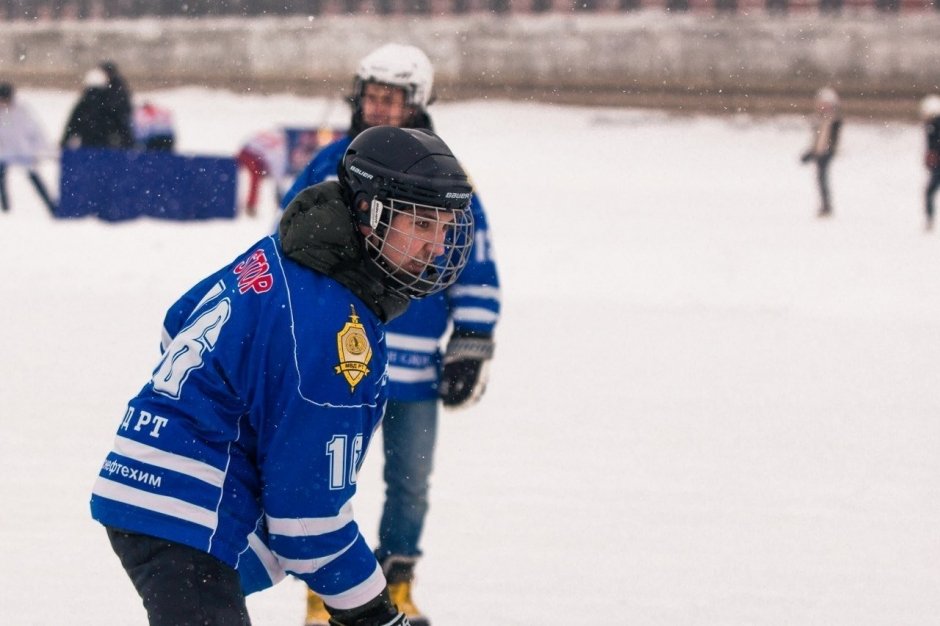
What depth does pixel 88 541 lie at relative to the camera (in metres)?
4.52

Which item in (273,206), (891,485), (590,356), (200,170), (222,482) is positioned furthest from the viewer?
(273,206)

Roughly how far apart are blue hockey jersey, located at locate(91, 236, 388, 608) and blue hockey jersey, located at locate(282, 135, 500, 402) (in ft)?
5.11

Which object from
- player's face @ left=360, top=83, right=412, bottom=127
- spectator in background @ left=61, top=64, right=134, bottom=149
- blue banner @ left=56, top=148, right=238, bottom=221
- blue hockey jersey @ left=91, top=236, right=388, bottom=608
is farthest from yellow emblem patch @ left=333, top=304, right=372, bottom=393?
spectator in background @ left=61, top=64, right=134, bottom=149

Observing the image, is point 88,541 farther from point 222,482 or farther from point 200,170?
point 200,170

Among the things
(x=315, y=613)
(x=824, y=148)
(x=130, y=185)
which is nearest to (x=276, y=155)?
(x=130, y=185)

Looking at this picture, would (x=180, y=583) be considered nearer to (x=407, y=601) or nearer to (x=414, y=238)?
(x=414, y=238)

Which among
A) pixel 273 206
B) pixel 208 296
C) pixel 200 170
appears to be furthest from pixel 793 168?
pixel 208 296

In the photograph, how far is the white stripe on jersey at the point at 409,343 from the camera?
149 inches

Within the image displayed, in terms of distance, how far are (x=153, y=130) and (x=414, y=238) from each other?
14.5 metres

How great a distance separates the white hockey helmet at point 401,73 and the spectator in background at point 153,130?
499 inches

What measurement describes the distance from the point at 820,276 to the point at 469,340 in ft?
29.7

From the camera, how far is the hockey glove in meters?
3.76

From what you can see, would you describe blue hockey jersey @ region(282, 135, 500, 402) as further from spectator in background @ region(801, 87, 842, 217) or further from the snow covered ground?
spectator in background @ region(801, 87, 842, 217)

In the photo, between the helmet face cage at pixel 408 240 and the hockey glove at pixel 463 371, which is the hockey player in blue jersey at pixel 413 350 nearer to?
the hockey glove at pixel 463 371
